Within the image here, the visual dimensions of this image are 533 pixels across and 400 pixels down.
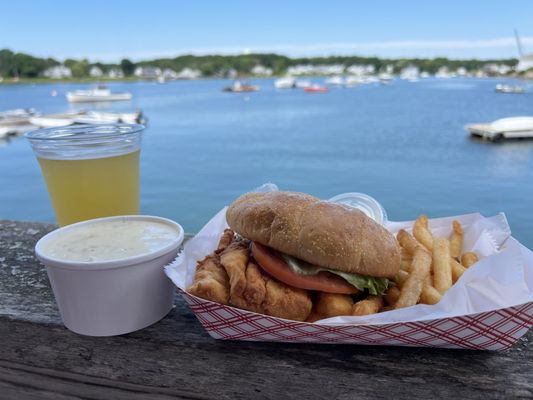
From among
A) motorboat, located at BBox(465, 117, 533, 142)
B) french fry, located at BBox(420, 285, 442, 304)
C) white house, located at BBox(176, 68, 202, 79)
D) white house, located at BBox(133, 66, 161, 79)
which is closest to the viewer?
french fry, located at BBox(420, 285, 442, 304)

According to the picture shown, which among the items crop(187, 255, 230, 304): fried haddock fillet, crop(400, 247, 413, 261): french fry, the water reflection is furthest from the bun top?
the water reflection

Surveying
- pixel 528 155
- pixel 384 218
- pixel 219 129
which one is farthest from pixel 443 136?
pixel 384 218

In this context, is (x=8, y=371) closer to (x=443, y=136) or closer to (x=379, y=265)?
(x=379, y=265)

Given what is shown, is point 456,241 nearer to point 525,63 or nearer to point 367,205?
point 367,205

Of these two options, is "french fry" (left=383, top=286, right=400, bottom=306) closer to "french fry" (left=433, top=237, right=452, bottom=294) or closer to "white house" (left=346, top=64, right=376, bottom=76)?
"french fry" (left=433, top=237, right=452, bottom=294)

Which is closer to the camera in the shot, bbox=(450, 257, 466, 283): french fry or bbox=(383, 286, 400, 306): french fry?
bbox=(383, 286, 400, 306): french fry

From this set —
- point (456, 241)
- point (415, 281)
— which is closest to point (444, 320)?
point (415, 281)
